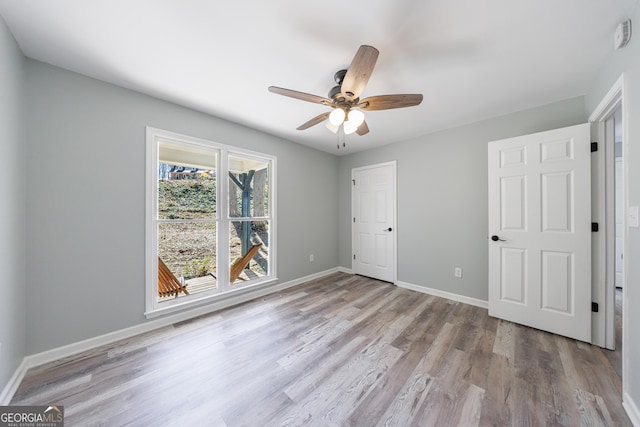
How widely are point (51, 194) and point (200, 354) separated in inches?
70.8

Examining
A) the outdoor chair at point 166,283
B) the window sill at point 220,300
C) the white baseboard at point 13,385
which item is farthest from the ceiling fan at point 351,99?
the white baseboard at point 13,385

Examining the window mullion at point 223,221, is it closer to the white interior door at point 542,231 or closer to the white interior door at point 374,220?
the white interior door at point 374,220

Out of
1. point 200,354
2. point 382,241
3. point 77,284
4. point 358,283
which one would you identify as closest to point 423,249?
point 382,241

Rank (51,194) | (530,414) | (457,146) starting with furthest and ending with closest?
1. (457,146)
2. (51,194)
3. (530,414)

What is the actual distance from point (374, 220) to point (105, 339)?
368 centimetres

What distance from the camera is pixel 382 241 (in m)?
3.84

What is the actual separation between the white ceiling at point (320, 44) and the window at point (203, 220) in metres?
0.70

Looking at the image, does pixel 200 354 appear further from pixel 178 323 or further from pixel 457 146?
pixel 457 146

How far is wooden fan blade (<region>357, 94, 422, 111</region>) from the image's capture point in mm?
1647

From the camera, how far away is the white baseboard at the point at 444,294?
9.22 ft

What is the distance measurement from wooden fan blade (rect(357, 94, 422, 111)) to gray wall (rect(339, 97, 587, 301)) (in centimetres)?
172

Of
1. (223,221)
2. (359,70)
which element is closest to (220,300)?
(223,221)

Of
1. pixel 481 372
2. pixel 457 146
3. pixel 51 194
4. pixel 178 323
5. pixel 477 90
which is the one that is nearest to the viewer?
pixel 481 372

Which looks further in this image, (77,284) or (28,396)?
(77,284)
